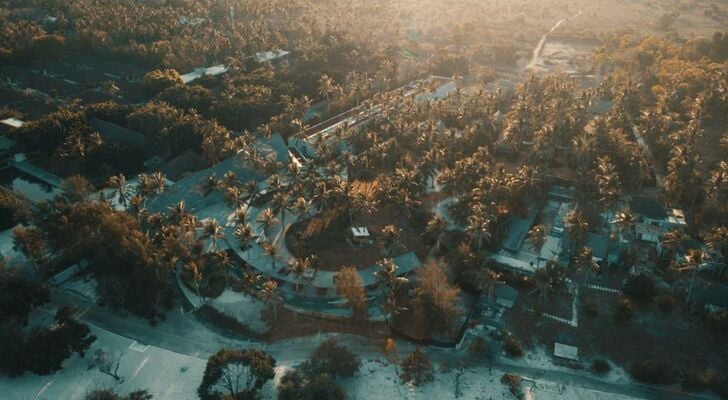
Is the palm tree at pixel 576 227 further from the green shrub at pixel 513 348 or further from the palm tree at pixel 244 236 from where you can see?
the palm tree at pixel 244 236

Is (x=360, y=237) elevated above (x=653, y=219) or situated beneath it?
elevated above

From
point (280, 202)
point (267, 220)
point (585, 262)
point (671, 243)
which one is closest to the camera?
point (585, 262)

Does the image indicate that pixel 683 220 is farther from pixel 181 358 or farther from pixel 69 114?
pixel 69 114

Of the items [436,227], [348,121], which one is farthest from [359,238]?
[348,121]

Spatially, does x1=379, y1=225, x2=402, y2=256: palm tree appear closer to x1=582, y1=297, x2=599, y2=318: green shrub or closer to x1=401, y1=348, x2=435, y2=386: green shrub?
x1=401, y1=348, x2=435, y2=386: green shrub

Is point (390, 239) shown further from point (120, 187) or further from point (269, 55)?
point (269, 55)

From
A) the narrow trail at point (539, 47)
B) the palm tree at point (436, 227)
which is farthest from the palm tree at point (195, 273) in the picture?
the narrow trail at point (539, 47)

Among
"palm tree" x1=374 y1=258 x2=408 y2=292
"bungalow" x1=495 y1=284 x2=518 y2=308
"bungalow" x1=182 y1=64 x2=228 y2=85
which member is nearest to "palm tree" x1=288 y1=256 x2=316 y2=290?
"palm tree" x1=374 y1=258 x2=408 y2=292

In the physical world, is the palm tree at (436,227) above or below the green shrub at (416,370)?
above
